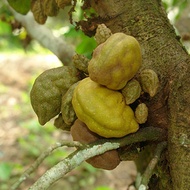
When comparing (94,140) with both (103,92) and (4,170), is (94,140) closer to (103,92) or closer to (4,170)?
(103,92)

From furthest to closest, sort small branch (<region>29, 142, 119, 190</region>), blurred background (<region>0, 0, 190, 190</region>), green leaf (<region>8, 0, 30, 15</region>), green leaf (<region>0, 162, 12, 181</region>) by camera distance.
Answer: green leaf (<region>0, 162, 12, 181</region>), blurred background (<region>0, 0, 190, 190</region>), green leaf (<region>8, 0, 30, 15</region>), small branch (<region>29, 142, 119, 190</region>)

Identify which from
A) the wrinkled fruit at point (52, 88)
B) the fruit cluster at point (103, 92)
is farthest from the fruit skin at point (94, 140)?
the wrinkled fruit at point (52, 88)

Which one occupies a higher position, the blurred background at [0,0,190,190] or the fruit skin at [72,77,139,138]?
the fruit skin at [72,77,139,138]

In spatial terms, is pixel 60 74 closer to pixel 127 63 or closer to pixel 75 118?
pixel 75 118

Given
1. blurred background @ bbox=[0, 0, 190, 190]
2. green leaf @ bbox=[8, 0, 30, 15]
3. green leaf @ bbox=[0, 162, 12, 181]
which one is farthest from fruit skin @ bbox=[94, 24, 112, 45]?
green leaf @ bbox=[0, 162, 12, 181]

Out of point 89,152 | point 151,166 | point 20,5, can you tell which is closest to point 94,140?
point 89,152

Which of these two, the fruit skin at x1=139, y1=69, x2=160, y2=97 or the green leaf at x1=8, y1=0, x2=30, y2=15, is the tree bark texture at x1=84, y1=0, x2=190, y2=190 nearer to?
the fruit skin at x1=139, y1=69, x2=160, y2=97

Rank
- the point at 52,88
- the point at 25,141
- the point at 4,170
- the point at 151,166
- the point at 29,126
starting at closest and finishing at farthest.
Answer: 1. the point at 151,166
2. the point at 52,88
3. the point at 4,170
4. the point at 25,141
5. the point at 29,126
